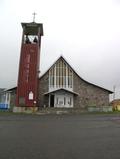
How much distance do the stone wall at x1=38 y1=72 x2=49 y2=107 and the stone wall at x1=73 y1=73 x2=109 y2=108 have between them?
3957 mm

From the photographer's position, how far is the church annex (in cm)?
3491

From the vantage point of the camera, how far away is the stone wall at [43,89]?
35122 millimetres

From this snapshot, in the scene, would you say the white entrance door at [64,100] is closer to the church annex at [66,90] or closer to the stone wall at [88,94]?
the church annex at [66,90]

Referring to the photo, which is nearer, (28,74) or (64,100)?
(28,74)

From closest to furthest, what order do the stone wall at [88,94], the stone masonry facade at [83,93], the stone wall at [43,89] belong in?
the stone wall at [43,89] → the stone masonry facade at [83,93] → the stone wall at [88,94]

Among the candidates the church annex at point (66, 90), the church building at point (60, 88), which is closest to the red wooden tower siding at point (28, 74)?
the church building at point (60, 88)

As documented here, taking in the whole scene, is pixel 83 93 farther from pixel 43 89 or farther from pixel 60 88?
pixel 43 89

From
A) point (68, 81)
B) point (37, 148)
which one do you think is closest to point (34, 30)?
point (68, 81)

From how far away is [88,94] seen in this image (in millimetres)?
36125

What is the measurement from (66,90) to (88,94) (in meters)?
3.78

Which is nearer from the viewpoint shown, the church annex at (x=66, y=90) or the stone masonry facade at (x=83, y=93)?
the church annex at (x=66, y=90)

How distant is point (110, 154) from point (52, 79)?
29.2 meters

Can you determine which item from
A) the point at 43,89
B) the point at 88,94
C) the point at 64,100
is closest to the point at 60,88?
the point at 64,100

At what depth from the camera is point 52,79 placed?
1394 inches
